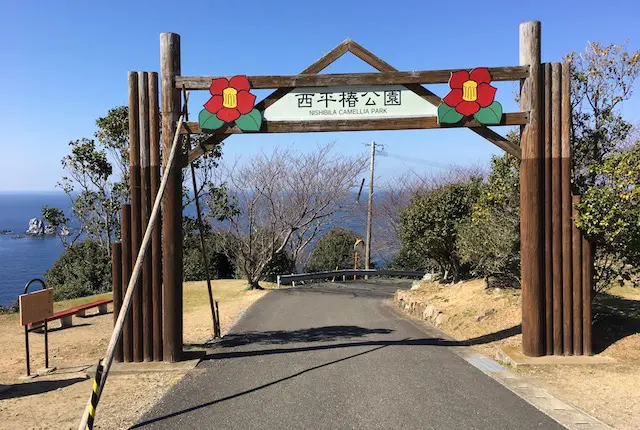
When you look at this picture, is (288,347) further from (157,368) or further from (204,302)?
(204,302)

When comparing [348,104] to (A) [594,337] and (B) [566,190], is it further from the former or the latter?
(A) [594,337]

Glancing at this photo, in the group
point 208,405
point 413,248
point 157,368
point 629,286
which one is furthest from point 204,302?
point 629,286

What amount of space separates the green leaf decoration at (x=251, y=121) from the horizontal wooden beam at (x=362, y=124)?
8 centimetres

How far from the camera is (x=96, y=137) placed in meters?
18.7

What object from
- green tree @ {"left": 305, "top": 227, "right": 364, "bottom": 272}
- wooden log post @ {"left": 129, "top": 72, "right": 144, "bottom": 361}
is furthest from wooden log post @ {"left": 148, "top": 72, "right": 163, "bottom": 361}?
green tree @ {"left": 305, "top": 227, "right": 364, "bottom": 272}

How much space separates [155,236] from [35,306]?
225 cm

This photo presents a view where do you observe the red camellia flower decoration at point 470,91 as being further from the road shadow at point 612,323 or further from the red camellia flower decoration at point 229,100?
the road shadow at point 612,323

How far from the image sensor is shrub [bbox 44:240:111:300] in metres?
22.1

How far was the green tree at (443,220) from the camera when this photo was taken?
16312 millimetres

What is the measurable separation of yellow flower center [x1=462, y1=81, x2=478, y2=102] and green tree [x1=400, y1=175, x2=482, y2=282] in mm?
8938

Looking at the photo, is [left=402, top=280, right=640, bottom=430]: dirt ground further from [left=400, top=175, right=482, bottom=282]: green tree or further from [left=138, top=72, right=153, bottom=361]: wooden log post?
[left=138, top=72, right=153, bottom=361]: wooden log post

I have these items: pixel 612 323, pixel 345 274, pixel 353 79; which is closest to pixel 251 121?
pixel 353 79

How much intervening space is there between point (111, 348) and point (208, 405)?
4.23ft

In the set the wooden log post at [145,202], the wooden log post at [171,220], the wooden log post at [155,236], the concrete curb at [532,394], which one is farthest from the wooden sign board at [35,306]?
the concrete curb at [532,394]
